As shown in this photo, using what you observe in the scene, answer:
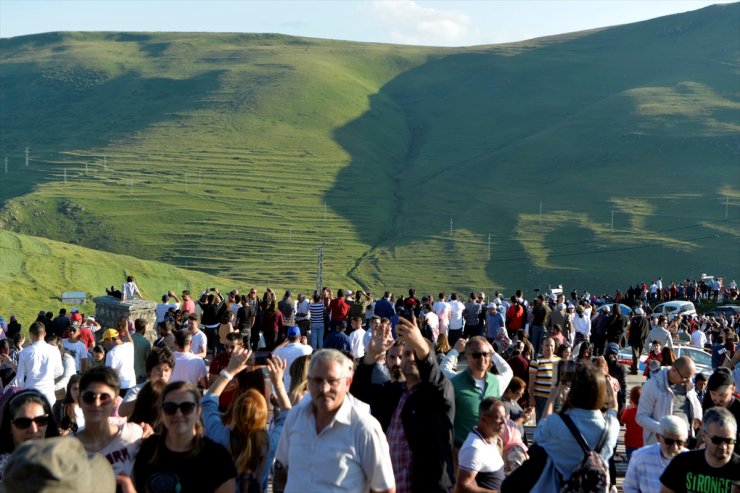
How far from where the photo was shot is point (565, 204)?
102m

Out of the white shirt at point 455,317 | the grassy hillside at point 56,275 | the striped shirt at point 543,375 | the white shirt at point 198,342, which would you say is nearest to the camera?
the striped shirt at point 543,375

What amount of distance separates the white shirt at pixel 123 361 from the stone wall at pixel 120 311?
1398 cm

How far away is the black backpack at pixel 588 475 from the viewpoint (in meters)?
5.16

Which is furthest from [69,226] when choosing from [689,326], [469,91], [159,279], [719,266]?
[469,91]

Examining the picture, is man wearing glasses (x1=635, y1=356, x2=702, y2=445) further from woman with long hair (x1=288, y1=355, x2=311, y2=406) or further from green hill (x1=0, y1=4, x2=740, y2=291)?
green hill (x1=0, y1=4, x2=740, y2=291)

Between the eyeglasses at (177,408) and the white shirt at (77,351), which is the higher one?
the eyeglasses at (177,408)

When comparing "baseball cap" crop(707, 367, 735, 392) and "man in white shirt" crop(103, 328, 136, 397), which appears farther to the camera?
"man in white shirt" crop(103, 328, 136, 397)

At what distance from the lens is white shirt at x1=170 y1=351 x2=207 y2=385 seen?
903cm

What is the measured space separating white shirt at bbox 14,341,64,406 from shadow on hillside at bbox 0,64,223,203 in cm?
10786

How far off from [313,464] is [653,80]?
162 m

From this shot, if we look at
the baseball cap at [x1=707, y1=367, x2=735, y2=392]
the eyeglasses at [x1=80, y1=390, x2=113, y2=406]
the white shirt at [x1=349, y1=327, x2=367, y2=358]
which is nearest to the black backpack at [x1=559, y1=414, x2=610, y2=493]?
the eyeglasses at [x1=80, y1=390, x2=113, y2=406]

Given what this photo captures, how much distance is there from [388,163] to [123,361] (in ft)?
397

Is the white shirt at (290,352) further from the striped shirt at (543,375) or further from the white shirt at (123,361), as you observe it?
the striped shirt at (543,375)

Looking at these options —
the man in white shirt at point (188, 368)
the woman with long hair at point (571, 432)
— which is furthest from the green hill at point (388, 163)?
the woman with long hair at point (571, 432)
